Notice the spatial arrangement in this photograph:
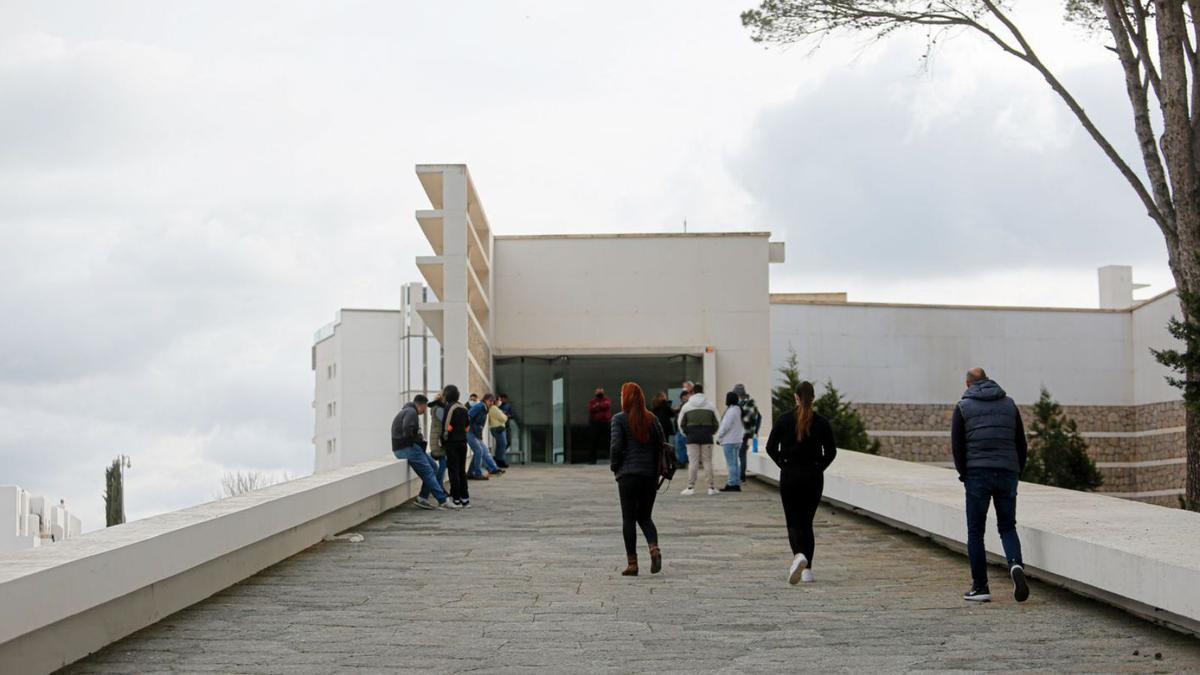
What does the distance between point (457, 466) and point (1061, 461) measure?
79.1ft

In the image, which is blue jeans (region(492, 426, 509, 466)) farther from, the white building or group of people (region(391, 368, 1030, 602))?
group of people (region(391, 368, 1030, 602))

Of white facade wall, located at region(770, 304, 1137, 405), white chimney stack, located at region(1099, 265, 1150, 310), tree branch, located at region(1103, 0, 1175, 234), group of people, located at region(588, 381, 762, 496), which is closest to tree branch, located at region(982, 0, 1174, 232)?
tree branch, located at region(1103, 0, 1175, 234)

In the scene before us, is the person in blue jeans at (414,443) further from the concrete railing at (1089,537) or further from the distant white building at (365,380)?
the distant white building at (365,380)

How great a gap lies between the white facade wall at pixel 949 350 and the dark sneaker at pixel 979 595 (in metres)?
30.1

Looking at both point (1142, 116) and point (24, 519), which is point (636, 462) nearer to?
point (1142, 116)

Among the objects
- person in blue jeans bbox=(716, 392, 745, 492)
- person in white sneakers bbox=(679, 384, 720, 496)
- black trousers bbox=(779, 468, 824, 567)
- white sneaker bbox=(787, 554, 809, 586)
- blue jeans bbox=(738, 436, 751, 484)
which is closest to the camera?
white sneaker bbox=(787, 554, 809, 586)

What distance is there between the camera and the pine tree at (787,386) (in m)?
38.0

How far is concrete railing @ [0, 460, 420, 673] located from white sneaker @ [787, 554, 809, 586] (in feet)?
14.0

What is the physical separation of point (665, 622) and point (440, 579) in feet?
8.92

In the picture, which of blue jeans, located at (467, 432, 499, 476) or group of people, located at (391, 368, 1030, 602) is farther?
blue jeans, located at (467, 432, 499, 476)

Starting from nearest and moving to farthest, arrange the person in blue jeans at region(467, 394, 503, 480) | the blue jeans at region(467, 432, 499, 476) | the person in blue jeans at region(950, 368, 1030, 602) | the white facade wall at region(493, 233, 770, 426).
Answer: the person in blue jeans at region(950, 368, 1030, 602)
the person in blue jeans at region(467, 394, 503, 480)
the blue jeans at region(467, 432, 499, 476)
the white facade wall at region(493, 233, 770, 426)

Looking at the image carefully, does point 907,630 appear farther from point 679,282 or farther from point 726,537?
point 679,282

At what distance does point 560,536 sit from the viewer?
1484 cm

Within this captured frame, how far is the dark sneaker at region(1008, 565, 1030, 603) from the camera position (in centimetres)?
1020
